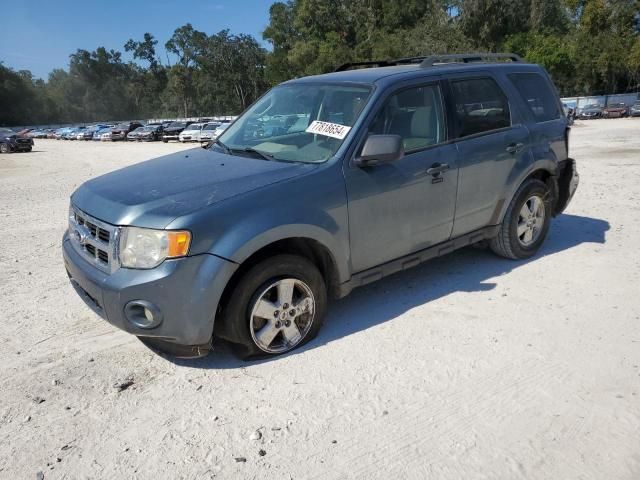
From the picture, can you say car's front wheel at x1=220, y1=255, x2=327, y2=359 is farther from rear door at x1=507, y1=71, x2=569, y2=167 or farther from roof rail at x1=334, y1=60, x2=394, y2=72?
rear door at x1=507, y1=71, x2=569, y2=167

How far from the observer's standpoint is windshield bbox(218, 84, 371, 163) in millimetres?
3832

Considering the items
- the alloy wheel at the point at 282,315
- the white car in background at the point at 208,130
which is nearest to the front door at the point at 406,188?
the alloy wheel at the point at 282,315

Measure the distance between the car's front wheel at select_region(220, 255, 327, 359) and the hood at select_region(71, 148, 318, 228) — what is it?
550 millimetres

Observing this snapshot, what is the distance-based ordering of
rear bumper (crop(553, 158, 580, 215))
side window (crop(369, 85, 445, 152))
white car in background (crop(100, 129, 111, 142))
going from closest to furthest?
side window (crop(369, 85, 445, 152)) → rear bumper (crop(553, 158, 580, 215)) → white car in background (crop(100, 129, 111, 142))

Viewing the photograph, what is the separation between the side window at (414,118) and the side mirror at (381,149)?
0.80 feet

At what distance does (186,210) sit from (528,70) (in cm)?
394

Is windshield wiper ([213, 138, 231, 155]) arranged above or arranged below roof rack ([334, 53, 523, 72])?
below

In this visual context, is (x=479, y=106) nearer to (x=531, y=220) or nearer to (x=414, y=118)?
(x=414, y=118)

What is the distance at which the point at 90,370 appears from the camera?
11.5 ft

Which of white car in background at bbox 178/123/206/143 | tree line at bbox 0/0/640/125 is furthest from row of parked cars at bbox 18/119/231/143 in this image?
tree line at bbox 0/0/640/125

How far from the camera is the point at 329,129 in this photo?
3873 millimetres

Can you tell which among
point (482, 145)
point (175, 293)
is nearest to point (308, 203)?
point (175, 293)

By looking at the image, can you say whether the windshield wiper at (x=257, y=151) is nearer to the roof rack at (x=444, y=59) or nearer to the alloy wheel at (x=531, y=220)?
the roof rack at (x=444, y=59)

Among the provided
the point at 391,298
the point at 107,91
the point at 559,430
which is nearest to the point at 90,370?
the point at 391,298
